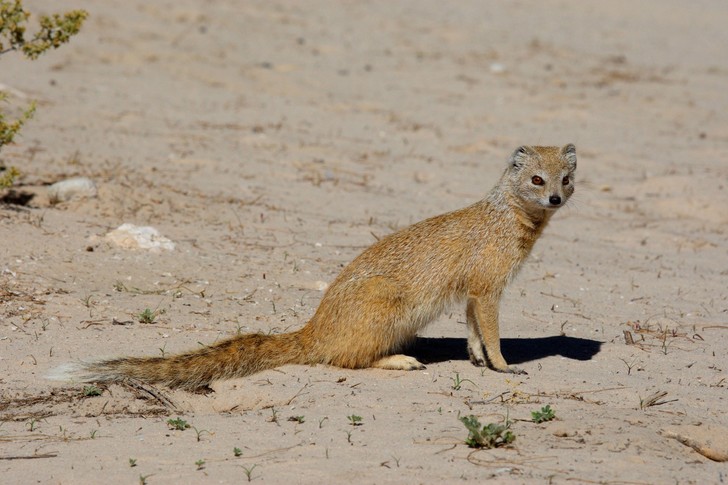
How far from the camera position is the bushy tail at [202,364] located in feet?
16.9

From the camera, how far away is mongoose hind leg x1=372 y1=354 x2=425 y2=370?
5.70 meters

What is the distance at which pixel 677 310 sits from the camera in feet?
23.7

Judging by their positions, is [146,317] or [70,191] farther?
[70,191]

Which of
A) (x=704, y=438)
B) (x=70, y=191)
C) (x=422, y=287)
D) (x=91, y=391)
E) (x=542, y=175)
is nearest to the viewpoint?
(x=704, y=438)

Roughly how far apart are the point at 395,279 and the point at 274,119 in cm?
755

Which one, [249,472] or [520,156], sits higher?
[520,156]

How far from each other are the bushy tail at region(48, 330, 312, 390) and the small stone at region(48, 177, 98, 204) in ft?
11.2

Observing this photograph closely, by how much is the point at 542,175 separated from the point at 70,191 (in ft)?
14.6

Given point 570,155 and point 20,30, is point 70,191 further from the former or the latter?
point 570,155

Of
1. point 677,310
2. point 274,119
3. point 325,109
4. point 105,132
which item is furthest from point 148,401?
point 325,109

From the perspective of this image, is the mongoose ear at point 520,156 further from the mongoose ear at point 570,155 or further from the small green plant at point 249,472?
the small green plant at point 249,472

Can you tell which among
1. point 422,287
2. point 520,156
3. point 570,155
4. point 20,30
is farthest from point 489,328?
point 20,30

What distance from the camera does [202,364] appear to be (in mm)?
5293

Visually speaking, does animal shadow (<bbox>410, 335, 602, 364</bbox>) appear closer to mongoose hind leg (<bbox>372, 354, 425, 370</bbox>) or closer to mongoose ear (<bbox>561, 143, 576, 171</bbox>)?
mongoose hind leg (<bbox>372, 354, 425, 370</bbox>)
